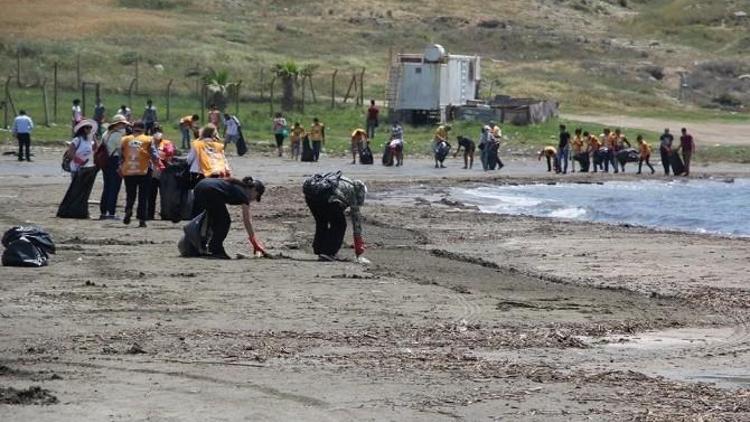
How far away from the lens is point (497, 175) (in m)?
42.8

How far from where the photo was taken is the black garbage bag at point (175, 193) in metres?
23.9

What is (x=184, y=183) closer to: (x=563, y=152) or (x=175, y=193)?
(x=175, y=193)

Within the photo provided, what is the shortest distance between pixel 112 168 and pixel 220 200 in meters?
5.86

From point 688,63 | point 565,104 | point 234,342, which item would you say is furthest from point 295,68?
point 234,342

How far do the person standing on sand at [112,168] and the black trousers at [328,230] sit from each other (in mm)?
5727

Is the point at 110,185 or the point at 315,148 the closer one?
the point at 110,185

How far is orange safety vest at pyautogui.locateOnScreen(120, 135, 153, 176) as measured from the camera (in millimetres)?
22609

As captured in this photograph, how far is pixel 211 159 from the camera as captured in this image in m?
19.5

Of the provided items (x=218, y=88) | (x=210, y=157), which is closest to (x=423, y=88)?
(x=218, y=88)

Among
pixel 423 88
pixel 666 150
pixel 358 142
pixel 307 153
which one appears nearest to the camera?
pixel 358 142

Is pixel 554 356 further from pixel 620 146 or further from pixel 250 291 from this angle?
pixel 620 146

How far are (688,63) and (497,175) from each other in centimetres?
4279

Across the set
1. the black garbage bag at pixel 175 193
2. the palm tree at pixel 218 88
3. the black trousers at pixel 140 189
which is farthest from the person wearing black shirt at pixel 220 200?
the palm tree at pixel 218 88

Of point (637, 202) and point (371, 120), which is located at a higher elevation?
point (371, 120)
